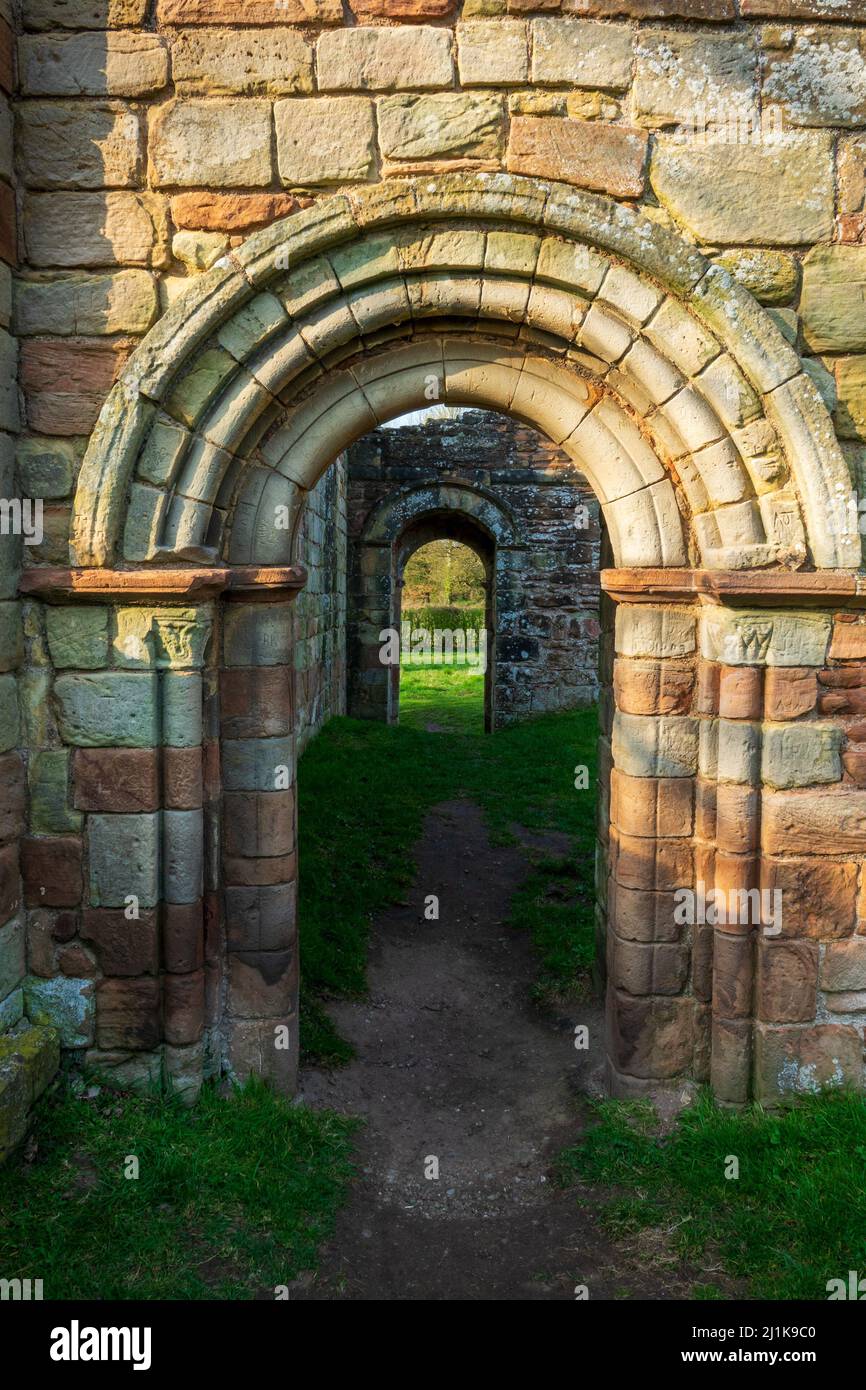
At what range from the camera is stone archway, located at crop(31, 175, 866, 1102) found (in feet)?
12.1

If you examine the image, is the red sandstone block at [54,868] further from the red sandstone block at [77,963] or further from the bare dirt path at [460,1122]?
the bare dirt path at [460,1122]

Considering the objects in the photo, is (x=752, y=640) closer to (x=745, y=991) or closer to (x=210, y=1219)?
(x=745, y=991)

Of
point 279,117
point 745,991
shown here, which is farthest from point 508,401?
point 745,991

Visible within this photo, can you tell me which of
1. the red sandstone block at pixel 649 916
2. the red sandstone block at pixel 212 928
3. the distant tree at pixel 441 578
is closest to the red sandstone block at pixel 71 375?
the red sandstone block at pixel 212 928

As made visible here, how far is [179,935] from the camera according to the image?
3.86 meters

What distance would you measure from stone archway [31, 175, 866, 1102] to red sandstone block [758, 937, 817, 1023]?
1 centimetres

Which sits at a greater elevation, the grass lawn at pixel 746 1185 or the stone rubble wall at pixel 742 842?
the stone rubble wall at pixel 742 842

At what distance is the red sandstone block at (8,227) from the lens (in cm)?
362

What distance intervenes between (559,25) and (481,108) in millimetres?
449

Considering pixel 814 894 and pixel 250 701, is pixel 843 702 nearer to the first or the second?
pixel 814 894

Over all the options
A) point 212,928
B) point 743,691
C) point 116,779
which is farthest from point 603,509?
point 212,928

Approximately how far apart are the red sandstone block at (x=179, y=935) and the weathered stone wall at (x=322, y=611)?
→ 3.89 metres

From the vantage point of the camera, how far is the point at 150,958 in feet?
12.6

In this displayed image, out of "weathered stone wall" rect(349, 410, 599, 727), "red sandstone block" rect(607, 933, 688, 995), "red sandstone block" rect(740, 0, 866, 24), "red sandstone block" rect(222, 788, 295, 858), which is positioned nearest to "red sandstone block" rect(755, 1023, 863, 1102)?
"red sandstone block" rect(607, 933, 688, 995)
